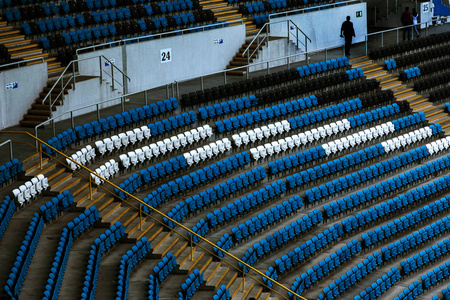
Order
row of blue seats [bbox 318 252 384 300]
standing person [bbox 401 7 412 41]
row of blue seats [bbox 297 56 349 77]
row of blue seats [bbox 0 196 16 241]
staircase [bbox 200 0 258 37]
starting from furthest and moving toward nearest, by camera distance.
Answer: standing person [bbox 401 7 412 41]
staircase [bbox 200 0 258 37]
row of blue seats [bbox 297 56 349 77]
row of blue seats [bbox 318 252 384 300]
row of blue seats [bbox 0 196 16 241]

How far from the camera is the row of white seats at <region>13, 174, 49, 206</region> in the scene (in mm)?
14422

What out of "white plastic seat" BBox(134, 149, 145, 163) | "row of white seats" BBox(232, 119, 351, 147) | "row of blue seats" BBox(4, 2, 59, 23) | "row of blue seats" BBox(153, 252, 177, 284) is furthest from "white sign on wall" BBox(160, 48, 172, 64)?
"row of blue seats" BBox(153, 252, 177, 284)

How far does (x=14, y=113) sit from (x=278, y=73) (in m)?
7.10

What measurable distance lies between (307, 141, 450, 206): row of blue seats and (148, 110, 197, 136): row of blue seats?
336cm

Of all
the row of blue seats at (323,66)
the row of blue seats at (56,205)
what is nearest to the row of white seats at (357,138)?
the row of blue seats at (323,66)

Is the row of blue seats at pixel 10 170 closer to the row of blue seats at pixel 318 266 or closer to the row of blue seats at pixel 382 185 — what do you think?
the row of blue seats at pixel 318 266

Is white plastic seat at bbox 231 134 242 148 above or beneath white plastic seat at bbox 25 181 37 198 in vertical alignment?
beneath

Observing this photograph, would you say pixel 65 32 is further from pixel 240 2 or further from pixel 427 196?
pixel 427 196

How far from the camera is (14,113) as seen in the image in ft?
62.2

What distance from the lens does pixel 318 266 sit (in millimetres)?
15633

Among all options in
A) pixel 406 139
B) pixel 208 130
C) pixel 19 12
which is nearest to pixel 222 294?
pixel 208 130

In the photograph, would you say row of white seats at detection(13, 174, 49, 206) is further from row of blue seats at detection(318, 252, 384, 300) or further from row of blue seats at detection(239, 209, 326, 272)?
row of blue seats at detection(318, 252, 384, 300)

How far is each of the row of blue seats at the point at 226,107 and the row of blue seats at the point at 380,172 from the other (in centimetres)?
328

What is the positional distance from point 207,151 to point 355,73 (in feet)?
23.8
